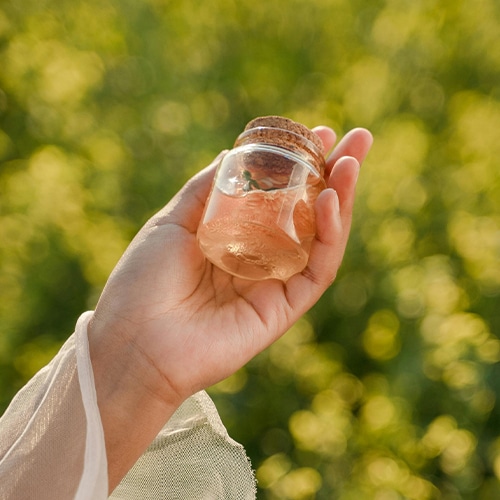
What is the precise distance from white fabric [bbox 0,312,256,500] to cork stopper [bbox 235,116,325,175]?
0.31m

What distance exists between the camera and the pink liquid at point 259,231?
0.82 m

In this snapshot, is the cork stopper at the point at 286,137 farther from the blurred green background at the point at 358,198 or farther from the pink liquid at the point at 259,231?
the blurred green background at the point at 358,198

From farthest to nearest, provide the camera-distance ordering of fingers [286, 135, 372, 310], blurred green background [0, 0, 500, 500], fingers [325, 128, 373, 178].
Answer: blurred green background [0, 0, 500, 500] → fingers [325, 128, 373, 178] → fingers [286, 135, 372, 310]

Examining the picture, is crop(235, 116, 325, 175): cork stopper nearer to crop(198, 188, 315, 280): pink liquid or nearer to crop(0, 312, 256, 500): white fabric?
crop(198, 188, 315, 280): pink liquid

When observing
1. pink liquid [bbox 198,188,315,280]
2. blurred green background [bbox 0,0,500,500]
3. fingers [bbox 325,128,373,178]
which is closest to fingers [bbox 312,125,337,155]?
fingers [bbox 325,128,373,178]

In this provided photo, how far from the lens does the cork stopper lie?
86cm

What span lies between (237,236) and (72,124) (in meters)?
1.24

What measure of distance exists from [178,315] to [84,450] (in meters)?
0.20

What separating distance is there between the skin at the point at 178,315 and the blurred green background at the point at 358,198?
608 mm

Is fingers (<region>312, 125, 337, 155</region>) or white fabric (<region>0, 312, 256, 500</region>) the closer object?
white fabric (<region>0, 312, 256, 500</region>)

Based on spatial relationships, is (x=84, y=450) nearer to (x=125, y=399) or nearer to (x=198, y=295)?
(x=125, y=399)

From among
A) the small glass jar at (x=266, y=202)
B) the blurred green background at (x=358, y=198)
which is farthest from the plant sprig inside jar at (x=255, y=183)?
the blurred green background at (x=358, y=198)

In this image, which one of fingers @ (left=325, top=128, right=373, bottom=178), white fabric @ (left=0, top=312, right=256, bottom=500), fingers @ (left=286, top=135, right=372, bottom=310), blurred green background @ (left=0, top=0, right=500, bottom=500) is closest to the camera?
white fabric @ (left=0, top=312, right=256, bottom=500)

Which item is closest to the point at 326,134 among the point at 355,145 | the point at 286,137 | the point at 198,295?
the point at 355,145
